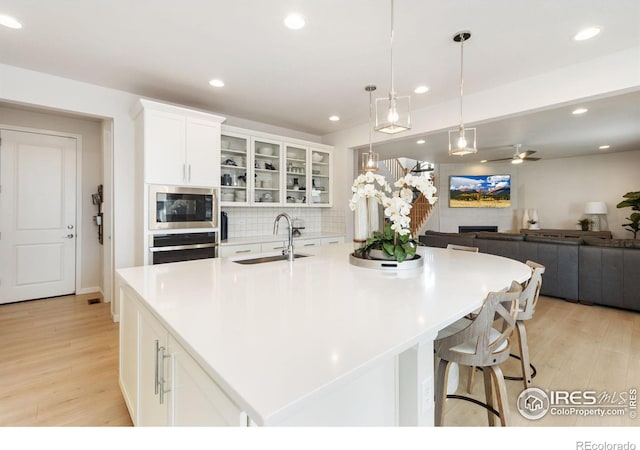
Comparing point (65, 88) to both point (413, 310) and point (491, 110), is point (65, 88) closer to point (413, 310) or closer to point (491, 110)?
point (413, 310)

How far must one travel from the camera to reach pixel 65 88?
3051mm

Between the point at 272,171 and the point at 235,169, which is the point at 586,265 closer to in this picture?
the point at 272,171

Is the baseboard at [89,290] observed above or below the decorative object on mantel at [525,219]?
below

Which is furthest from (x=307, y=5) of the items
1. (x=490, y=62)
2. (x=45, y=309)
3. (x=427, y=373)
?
(x=45, y=309)

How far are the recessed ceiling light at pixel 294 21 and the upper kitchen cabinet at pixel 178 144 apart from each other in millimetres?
1605

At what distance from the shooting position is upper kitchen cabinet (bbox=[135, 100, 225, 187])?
3.06m

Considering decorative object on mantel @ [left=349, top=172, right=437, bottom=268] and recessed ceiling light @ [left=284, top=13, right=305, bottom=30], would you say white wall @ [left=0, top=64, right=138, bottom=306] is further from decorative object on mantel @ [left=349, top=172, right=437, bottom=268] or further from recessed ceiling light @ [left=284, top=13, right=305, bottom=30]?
decorative object on mantel @ [left=349, top=172, right=437, bottom=268]

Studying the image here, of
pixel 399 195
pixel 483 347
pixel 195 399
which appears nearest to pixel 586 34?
pixel 399 195

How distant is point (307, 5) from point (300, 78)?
1.07m

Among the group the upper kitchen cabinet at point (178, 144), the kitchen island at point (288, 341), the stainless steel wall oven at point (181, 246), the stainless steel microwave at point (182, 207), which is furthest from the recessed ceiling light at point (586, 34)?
the stainless steel wall oven at point (181, 246)

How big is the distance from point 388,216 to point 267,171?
8.96 ft

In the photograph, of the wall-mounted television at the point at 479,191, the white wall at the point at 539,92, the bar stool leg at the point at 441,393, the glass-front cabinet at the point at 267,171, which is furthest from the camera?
the wall-mounted television at the point at 479,191

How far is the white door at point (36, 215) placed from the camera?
153 inches

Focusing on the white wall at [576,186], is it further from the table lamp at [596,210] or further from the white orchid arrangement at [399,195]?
the white orchid arrangement at [399,195]
